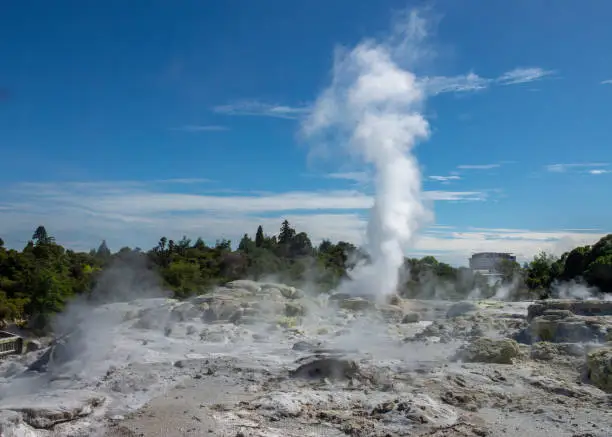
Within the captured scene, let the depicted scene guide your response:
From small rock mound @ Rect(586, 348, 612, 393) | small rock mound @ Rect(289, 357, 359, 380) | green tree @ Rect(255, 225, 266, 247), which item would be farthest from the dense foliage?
small rock mound @ Rect(586, 348, 612, 393)

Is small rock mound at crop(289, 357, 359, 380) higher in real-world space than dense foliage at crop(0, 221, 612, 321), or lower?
lower

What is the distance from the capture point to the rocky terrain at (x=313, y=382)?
857cm

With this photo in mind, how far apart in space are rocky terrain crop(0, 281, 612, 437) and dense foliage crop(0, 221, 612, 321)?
631 centimetres

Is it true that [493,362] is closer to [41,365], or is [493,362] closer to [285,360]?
[285,360]

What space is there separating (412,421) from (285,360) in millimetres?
5250

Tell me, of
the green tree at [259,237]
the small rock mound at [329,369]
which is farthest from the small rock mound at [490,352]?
the green tree at [259,237]

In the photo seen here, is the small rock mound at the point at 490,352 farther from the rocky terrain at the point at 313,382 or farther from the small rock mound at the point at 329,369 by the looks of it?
the small rock mound at the point at 329,369

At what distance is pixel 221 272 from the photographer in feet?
122

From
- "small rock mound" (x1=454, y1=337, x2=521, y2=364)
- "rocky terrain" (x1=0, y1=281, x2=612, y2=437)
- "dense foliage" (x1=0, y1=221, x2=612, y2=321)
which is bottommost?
"rocky terrain" (x1=0, y1=281, x2=612, y2=437)

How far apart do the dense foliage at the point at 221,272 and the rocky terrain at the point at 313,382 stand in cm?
631

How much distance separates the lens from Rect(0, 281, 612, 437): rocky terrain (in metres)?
8.57

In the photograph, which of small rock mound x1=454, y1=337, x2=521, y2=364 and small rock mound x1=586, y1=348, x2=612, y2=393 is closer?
small rock mound x1=586, y1=348, x2=612, y2=393

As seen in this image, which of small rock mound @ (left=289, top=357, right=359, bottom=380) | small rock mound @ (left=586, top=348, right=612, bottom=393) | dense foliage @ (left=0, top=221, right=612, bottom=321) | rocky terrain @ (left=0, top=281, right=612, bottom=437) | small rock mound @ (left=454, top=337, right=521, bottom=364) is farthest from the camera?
dense foliage @ (left=0, top=221, right=612, bottom=321)

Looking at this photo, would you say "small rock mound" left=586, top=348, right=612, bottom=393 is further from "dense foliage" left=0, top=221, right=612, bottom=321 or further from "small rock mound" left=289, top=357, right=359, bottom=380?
"dense foliage" left=0, top=221, right=612, bottom=321
